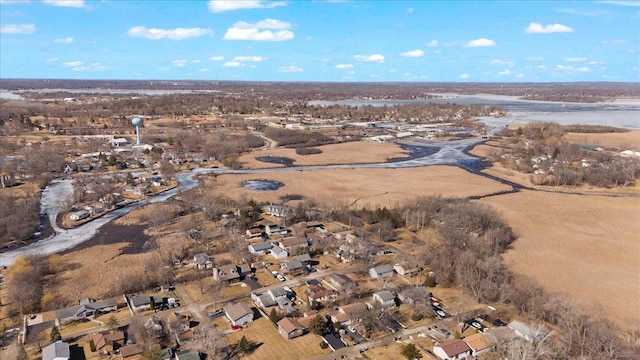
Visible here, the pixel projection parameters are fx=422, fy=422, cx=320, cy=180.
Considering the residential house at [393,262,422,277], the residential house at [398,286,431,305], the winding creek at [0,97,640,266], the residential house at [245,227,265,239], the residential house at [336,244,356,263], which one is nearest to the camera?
the residential house at [398,286,431,305]

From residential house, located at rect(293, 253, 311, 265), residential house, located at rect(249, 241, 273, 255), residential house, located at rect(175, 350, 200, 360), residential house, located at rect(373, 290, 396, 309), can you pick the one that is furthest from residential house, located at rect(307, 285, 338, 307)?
residential house, located at rect(249, 241, 273, 255)

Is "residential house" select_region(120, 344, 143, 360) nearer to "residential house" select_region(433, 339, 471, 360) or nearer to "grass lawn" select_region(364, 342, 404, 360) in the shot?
"grass lawn" select_region(364, 342, 404, 360)

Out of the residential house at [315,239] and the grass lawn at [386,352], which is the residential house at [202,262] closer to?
the residential house at [315,239]

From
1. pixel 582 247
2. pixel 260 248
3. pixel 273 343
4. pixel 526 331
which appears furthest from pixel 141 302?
pixel 582 247

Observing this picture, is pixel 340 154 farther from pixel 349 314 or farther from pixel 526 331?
pixel 526 331

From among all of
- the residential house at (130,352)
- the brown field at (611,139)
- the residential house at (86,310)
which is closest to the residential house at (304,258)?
the residential house at (86,310)

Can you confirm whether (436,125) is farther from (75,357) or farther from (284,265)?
(75,357)

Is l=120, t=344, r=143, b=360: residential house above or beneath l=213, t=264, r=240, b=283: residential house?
beneath
